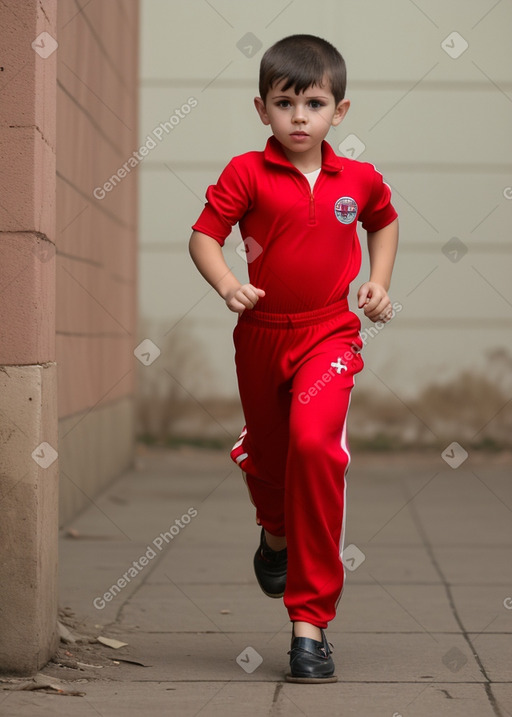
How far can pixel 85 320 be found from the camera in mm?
6613

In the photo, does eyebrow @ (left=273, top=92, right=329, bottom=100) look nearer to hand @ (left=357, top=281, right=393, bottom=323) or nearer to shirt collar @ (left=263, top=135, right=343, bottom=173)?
shirt collar @ (left=263, top=135, right=343, bottom=173)

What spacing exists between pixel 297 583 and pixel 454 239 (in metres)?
5.73

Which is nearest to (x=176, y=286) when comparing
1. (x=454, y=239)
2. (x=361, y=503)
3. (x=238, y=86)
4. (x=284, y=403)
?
(x=238, y=86)

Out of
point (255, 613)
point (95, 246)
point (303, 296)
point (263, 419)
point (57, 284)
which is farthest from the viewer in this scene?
point (95, 246)

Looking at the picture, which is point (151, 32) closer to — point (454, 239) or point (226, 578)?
point (454, 239)

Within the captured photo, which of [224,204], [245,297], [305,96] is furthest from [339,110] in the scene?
[245,297]

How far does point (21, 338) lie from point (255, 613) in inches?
56.4

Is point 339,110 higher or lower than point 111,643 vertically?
higher

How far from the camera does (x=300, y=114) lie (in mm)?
3332

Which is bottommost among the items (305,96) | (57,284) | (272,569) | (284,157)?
(272,569)

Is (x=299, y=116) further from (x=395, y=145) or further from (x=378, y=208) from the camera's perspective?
(x=395, y=145)

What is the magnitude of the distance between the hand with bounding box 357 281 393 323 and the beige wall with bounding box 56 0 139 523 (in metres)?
2.70

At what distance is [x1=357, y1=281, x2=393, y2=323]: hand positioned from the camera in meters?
3.31

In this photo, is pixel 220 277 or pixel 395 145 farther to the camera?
pixel 395 145
